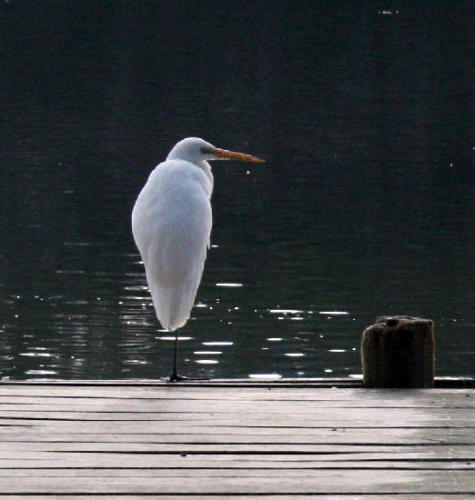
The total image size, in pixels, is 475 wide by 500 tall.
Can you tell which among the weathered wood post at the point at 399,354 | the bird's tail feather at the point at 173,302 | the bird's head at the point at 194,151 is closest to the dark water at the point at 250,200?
the bird's head at the point at 194,151

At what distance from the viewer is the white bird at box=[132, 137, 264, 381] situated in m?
6.93

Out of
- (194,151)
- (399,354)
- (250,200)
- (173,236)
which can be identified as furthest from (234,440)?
(250,200)

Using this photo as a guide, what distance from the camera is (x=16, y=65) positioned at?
45344 mm

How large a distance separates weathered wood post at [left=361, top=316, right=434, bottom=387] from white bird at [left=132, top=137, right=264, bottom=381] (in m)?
1.18

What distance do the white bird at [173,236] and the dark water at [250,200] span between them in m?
5.21

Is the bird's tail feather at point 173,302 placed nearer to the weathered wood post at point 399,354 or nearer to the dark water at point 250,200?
the weathered wood post at point 399,354

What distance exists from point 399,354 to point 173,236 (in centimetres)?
138

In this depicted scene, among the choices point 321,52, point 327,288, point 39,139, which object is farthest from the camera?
point 321,52

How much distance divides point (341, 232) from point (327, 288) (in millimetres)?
3528

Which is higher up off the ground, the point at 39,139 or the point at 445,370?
the point at 39,139

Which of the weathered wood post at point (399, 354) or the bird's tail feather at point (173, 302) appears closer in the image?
the weathered wood post at point (399, 354)

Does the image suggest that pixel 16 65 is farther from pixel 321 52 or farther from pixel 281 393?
pixel 281 393

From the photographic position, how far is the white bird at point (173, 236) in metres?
6.93

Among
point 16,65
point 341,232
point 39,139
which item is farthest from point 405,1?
point 341,232
